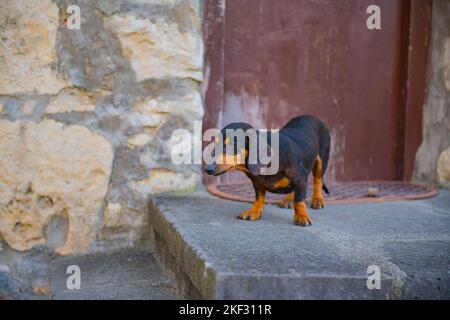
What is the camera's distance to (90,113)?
268cm

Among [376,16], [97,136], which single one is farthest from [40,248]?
[376,16]

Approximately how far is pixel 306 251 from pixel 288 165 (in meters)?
0.51

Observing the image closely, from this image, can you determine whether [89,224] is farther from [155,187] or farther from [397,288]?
[397,288]

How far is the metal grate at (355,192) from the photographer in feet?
9.88

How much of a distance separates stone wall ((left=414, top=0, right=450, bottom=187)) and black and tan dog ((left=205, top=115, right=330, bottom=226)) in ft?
4.39

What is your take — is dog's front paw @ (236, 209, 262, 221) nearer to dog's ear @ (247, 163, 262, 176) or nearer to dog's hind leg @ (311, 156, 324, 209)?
dog's ear @ (247, 163, 262, 176)

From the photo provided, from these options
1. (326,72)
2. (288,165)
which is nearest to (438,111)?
(326,72)

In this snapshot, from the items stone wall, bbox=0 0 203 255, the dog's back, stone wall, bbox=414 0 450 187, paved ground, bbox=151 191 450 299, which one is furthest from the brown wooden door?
paved ground, bbox=151 191 450 299

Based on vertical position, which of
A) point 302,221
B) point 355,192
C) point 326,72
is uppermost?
point 326,72

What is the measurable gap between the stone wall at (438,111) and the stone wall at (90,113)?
6.08ft

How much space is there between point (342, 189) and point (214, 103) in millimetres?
1054

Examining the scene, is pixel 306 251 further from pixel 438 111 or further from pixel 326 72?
pixel 438 111

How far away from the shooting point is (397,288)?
1.67m

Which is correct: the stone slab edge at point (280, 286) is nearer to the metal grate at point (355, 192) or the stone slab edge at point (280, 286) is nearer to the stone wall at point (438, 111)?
the metal grate at point (355, 192)
